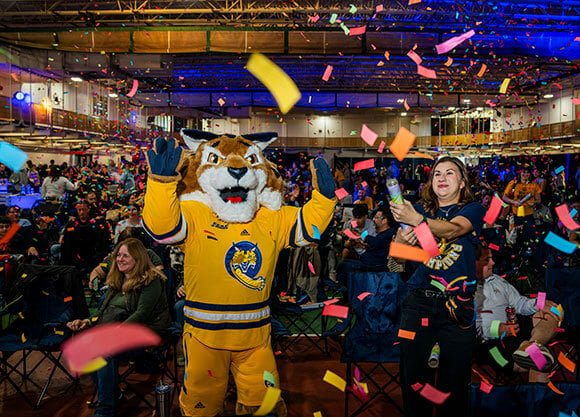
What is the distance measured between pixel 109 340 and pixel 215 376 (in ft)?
5.72

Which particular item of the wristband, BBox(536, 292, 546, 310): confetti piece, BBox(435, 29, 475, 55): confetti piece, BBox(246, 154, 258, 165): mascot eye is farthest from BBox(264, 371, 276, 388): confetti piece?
BBox(435, 29, 475, 55): confetti piece

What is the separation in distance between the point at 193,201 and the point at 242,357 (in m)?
0.89

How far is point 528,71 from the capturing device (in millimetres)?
14898

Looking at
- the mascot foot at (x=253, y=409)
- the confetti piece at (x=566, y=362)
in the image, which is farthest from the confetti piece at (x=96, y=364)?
the confetti piece at (x=566, y=362)

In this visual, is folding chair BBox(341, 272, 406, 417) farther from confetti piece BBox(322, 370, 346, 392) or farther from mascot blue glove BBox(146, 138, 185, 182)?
mascot blue glove BBox(146, 138, 185, 182)

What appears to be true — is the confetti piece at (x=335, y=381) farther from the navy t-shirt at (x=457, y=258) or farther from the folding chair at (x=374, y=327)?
the navy t-shirt at (x=457, y=258)

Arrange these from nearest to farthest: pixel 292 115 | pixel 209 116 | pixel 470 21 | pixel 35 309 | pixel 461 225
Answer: pixel 461 225 → pixel 35 309 → pixel 470 21 → pixel 209 116 → pixel 292 115

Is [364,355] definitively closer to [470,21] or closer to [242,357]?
[242,357]

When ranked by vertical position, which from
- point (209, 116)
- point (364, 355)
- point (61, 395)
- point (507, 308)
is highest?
point (209, 116)

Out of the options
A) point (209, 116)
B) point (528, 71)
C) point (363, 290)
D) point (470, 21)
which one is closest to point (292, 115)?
point (209, 116)

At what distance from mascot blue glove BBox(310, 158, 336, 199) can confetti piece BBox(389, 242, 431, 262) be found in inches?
17.5

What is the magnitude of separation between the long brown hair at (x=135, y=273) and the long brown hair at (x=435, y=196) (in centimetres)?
225

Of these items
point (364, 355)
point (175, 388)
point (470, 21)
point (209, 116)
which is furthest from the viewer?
point (209, 116)

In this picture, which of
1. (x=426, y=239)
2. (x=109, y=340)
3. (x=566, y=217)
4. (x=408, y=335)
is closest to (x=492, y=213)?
(x=426, y=239)
